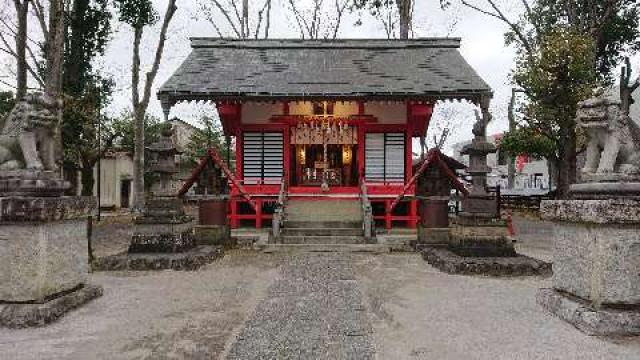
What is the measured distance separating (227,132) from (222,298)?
11977 millimetres

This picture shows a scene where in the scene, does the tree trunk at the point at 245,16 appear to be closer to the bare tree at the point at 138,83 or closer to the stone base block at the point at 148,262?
the bare tree at the point at 138,83

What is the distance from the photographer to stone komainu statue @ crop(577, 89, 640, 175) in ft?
15.1

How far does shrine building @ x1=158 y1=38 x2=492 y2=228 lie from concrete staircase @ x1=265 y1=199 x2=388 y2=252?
0.73 m

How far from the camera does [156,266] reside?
26.2 ft

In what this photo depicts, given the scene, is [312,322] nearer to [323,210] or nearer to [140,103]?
[323,210]

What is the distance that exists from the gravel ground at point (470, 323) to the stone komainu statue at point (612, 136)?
1656 millimetres

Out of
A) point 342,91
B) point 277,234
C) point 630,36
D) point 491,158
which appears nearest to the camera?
point 277,234

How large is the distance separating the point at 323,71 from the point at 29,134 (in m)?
11.7

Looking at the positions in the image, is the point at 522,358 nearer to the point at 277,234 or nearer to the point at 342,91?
the point at 277,234

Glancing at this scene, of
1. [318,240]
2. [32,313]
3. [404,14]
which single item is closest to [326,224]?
[318,240]

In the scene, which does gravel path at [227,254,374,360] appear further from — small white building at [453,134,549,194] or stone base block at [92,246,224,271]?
small white building at [453,134,549,194]

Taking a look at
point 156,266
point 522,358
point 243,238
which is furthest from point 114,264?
point 522,358

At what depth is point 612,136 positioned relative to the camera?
15.3 feet

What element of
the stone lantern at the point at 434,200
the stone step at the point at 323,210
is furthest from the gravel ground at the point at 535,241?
the stone step at the point at 323,210
